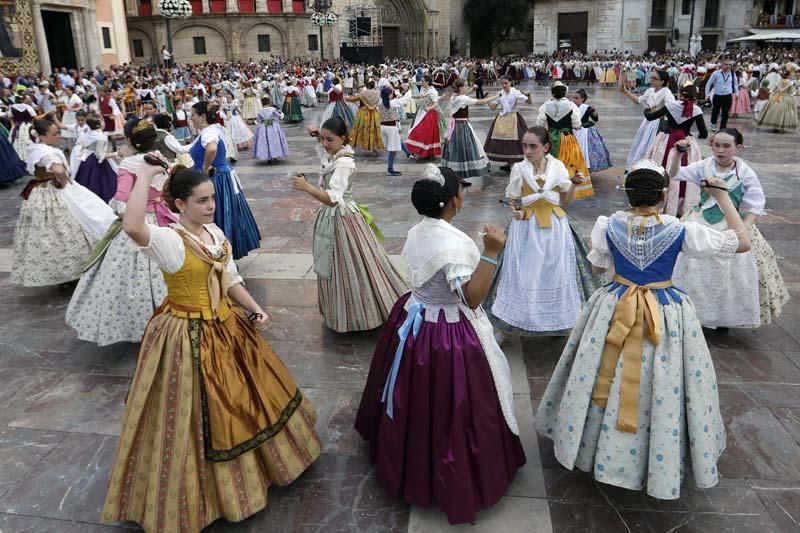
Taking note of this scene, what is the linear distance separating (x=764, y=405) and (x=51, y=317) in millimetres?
5340

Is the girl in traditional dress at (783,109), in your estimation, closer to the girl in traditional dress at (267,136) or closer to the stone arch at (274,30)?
the girl in traditional dress at (267,136)

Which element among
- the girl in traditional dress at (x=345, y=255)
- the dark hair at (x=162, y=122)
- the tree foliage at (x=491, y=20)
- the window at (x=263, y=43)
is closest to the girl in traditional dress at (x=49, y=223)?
the dark hair at (x=162, y=122)

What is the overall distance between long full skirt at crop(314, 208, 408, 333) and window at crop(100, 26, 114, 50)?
26827 mm

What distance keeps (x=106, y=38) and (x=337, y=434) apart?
93.3ft

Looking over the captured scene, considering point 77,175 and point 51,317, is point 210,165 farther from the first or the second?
point 77,175

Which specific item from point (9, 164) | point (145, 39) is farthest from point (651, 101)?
point (145, 39)

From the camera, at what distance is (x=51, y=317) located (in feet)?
16.8

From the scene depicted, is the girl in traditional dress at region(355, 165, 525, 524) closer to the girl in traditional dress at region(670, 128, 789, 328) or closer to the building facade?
the girl in traditional dress at region(670, 128, 789, 328)

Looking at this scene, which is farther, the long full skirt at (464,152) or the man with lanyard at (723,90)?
the man with lanyard at (723,90)

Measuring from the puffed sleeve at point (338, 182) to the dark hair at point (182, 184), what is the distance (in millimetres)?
1576

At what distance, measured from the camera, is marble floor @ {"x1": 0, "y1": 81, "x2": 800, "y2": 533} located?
2740mm

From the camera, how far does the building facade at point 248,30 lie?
3572cm

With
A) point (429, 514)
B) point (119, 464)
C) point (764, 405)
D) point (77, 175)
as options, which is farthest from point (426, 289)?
point (77, 175)

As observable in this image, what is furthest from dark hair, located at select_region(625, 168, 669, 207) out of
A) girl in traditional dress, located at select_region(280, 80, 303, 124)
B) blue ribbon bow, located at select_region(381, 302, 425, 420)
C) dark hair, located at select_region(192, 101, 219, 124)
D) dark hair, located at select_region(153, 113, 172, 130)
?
girl in traditional dress, located at select_region(280, 80, 303, 124)
